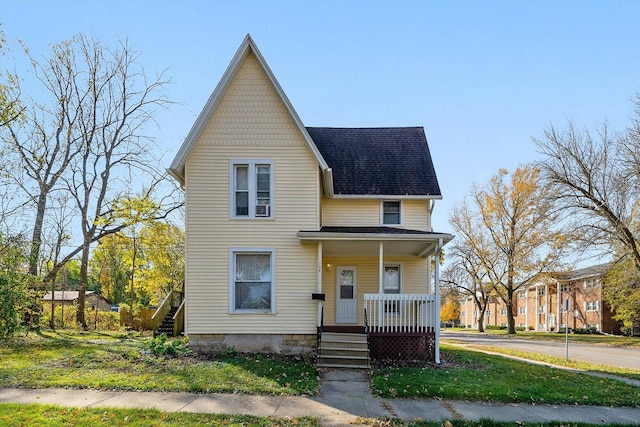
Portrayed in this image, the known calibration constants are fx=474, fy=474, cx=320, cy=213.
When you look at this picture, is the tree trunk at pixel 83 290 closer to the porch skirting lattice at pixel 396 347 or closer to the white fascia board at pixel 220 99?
the white fascia board at pixel 220 99

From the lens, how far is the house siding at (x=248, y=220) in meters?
13.9

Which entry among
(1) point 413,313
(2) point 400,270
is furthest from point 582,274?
(1) point 413,313

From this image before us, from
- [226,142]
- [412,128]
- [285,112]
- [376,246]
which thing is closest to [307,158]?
[285,112]

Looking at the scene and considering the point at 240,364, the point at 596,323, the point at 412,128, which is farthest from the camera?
the point at 596,323

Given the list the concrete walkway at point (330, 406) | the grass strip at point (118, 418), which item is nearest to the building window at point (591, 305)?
the concrete walkway at point (330, 406)

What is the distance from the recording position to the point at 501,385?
10.4m

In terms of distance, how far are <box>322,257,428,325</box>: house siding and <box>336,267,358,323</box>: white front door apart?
0.12 m

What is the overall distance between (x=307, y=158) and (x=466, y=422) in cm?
879

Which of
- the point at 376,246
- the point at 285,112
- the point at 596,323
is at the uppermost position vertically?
the point at 285,112

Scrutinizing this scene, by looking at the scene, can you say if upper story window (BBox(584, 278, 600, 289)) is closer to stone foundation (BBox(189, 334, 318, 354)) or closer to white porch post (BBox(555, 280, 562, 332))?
white porch post (BBox(555, 280, 562, 332))

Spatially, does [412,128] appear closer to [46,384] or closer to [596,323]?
[46,384]

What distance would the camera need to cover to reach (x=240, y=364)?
1192cm

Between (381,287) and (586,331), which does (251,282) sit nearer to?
(381,287)

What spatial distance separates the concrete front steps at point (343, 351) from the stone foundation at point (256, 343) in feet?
2.59
